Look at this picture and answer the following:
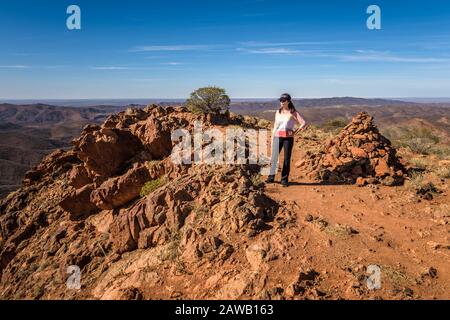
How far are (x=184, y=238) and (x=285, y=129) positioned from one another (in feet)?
11.4

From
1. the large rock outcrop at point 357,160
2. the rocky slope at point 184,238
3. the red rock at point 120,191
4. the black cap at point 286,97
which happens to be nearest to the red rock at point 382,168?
the large rock outcrop at point 357,160

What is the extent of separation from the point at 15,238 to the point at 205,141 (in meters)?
7.10

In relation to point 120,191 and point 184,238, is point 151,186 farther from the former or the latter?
point 184,238

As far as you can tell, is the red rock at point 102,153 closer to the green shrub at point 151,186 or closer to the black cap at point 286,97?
the green shrub at point 151,186

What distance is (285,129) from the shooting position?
8117mm

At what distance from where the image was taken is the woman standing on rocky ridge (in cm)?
805

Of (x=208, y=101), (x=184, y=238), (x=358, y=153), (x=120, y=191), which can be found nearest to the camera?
(x=184, y=238)

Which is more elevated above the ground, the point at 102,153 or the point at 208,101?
the point at 208,101

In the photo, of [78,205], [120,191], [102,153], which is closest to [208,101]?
[102,153]

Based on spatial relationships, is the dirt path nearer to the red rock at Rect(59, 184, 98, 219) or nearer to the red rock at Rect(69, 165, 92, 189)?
the red rock at Rect(59, 184, 98, 219)

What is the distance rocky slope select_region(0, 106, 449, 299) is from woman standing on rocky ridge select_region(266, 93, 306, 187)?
504mm

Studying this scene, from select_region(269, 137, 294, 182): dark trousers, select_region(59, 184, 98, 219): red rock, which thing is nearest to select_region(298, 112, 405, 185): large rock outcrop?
select_region(269, 137, 294, 182): dark trousers

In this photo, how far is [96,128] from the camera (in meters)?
12.5

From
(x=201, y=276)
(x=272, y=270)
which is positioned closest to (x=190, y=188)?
(x=201, y=276)
